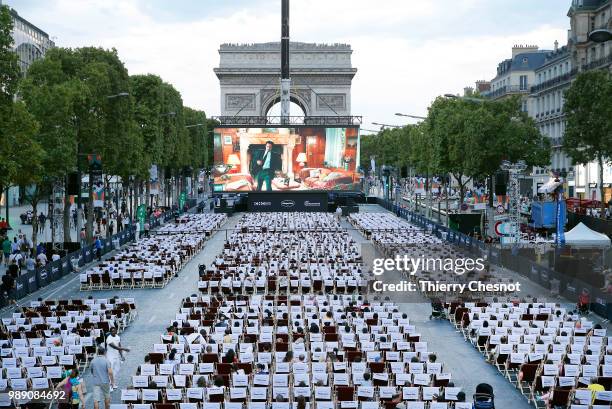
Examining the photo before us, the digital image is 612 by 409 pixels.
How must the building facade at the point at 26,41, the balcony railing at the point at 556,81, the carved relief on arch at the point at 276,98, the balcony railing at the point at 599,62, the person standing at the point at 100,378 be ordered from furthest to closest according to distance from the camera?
1. the carved relief on arch at the point at 276,98
2. the building facade at the point at 26,41
3. the balcony railing at the point at 556,81
4. the balcony railing at the point at 599,62
5. the person standing at the point at 100,378

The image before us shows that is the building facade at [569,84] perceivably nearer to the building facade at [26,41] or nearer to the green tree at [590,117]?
the green tree at [590,117]

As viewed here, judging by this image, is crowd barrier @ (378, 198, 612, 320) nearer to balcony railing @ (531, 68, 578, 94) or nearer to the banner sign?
the banner sign

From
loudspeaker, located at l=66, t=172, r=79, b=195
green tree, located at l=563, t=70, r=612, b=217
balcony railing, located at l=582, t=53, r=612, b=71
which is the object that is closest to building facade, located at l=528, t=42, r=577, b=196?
balcony railing, located at l=582, t=53, r=612, b=71

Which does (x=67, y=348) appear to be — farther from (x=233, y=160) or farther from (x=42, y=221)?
(x=233, y=160)

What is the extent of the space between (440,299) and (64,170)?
27.6 meters

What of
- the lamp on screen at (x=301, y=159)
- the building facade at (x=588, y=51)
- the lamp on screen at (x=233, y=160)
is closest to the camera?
the building facade at (x=588, y=51)

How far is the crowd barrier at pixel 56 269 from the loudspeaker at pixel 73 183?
3.30 m

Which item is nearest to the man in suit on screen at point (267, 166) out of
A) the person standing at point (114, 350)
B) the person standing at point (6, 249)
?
the person standing at point (6, 249)

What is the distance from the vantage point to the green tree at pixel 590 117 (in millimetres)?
61722

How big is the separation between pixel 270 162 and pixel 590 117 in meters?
35.3

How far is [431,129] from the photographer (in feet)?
288

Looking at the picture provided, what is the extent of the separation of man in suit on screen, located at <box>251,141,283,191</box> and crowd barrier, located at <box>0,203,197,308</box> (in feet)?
92.3

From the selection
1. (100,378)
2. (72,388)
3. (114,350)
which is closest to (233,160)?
(114,350)

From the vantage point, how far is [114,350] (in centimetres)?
2217
